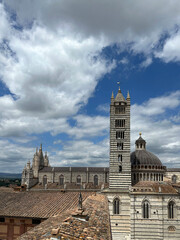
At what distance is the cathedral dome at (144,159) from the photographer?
4200cm

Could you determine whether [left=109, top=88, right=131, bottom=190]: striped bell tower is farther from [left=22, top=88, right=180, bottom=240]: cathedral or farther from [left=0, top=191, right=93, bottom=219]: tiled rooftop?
[left=0, top=191, right=93, bottom=219]: tiled rooftop

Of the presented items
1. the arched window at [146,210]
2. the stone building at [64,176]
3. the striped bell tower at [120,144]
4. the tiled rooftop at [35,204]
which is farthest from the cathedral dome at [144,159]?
the tiled rooftop at [35,204]

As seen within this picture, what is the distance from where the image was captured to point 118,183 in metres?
39.3

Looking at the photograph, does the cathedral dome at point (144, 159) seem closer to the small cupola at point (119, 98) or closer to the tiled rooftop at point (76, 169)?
the small cupola at point (119, 98)

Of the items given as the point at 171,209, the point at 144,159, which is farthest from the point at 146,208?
the point at 144,159

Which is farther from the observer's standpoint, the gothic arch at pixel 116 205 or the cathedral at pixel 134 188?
the gothic arch at pixel 116 205

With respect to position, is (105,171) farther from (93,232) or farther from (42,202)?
(93,232)

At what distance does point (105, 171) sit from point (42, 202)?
131 ft

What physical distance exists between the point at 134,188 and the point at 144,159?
837 cm

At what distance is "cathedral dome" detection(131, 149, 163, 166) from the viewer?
42.0m

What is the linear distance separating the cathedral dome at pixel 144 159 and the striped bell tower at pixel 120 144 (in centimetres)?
348

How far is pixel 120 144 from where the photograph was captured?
41344mm

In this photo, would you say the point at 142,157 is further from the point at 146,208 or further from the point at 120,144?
the point at 146,208

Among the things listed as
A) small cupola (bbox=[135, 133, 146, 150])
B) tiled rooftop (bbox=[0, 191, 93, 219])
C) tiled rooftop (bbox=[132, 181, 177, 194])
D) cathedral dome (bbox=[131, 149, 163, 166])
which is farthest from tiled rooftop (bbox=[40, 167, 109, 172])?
tiled rooftop (bbox=[0, 191, 93, 219])
